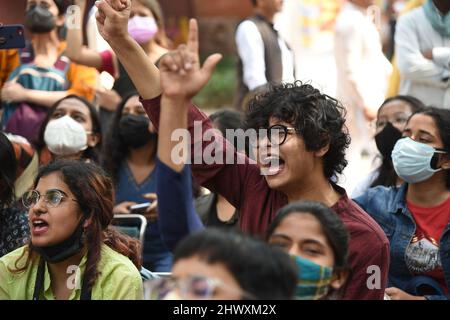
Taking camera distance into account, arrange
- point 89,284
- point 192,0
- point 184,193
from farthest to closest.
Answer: point 192,0 < point 89,284 < point 184,193

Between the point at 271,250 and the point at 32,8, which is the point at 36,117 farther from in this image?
the point at 271,250

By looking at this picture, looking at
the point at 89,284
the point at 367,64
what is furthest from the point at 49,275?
the point at 367,64

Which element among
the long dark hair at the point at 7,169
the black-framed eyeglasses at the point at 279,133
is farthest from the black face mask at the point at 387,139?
the long dark hair at the point at 7,169

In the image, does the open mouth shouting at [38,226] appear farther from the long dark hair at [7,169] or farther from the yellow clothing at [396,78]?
the yellow clothing at [396,78]

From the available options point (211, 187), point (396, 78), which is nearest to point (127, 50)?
point (211, 187)

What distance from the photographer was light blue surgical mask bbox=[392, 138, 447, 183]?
5566 mm

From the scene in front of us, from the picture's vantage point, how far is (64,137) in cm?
679

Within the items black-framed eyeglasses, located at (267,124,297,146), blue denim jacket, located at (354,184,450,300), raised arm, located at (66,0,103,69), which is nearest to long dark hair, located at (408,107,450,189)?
blue denim jacket, located at (354,184,450,300)

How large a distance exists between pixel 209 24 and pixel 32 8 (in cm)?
968

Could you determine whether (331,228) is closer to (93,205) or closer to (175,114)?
(175,114)

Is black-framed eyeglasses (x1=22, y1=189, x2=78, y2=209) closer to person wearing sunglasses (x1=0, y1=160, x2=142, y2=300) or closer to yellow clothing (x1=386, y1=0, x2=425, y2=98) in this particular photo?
person wearing sunglasses (x1=0, y1=160, x2=142, y2=300)

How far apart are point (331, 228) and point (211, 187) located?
2.32 feet

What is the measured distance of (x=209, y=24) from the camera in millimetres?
17375

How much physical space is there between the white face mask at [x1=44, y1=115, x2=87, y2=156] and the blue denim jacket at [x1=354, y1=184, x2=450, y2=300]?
→ 6.39ft
